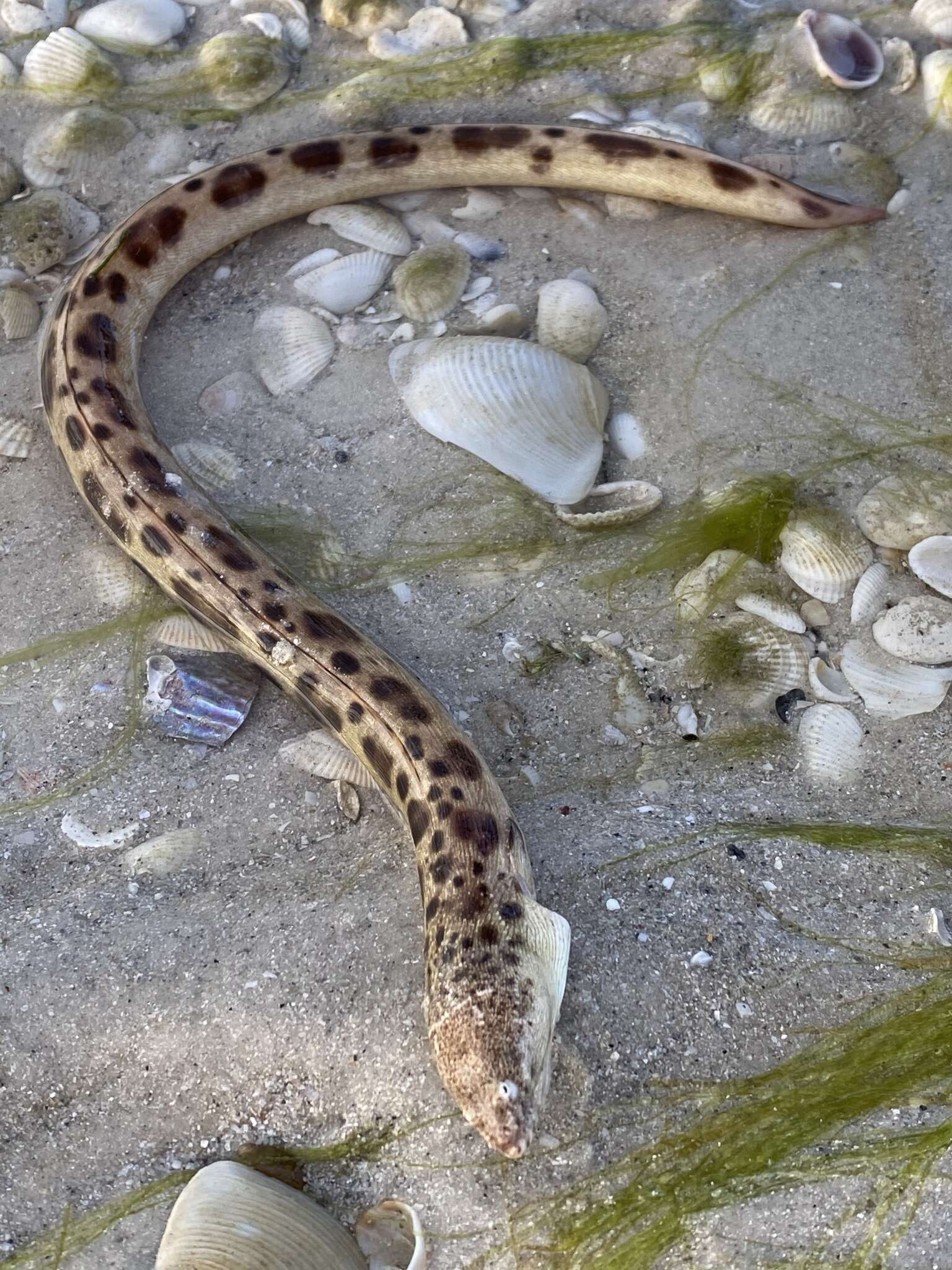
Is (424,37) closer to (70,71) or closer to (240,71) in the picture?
(240,71)

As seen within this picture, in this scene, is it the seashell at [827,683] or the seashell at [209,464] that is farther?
the seashell at [209,464]

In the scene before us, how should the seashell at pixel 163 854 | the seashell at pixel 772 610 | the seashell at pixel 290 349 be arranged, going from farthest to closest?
the seashell at pixel 290 349 < the seashell at pixel 772 610 < the seashell at pixel 163 854

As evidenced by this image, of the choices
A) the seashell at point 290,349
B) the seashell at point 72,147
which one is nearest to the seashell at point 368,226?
the seashell at point 290,349

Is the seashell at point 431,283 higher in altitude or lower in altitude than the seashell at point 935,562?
higher

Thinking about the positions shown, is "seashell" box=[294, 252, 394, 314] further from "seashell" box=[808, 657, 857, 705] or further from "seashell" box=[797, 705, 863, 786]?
"seashell" box=[797, 705, 863, 786]

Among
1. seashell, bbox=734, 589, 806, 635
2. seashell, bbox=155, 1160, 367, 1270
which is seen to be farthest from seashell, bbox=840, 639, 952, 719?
seashell, bbox=155, 1160, 367, 1270

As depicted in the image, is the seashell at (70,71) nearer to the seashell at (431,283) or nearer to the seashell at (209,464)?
the seashell at (431,283)
